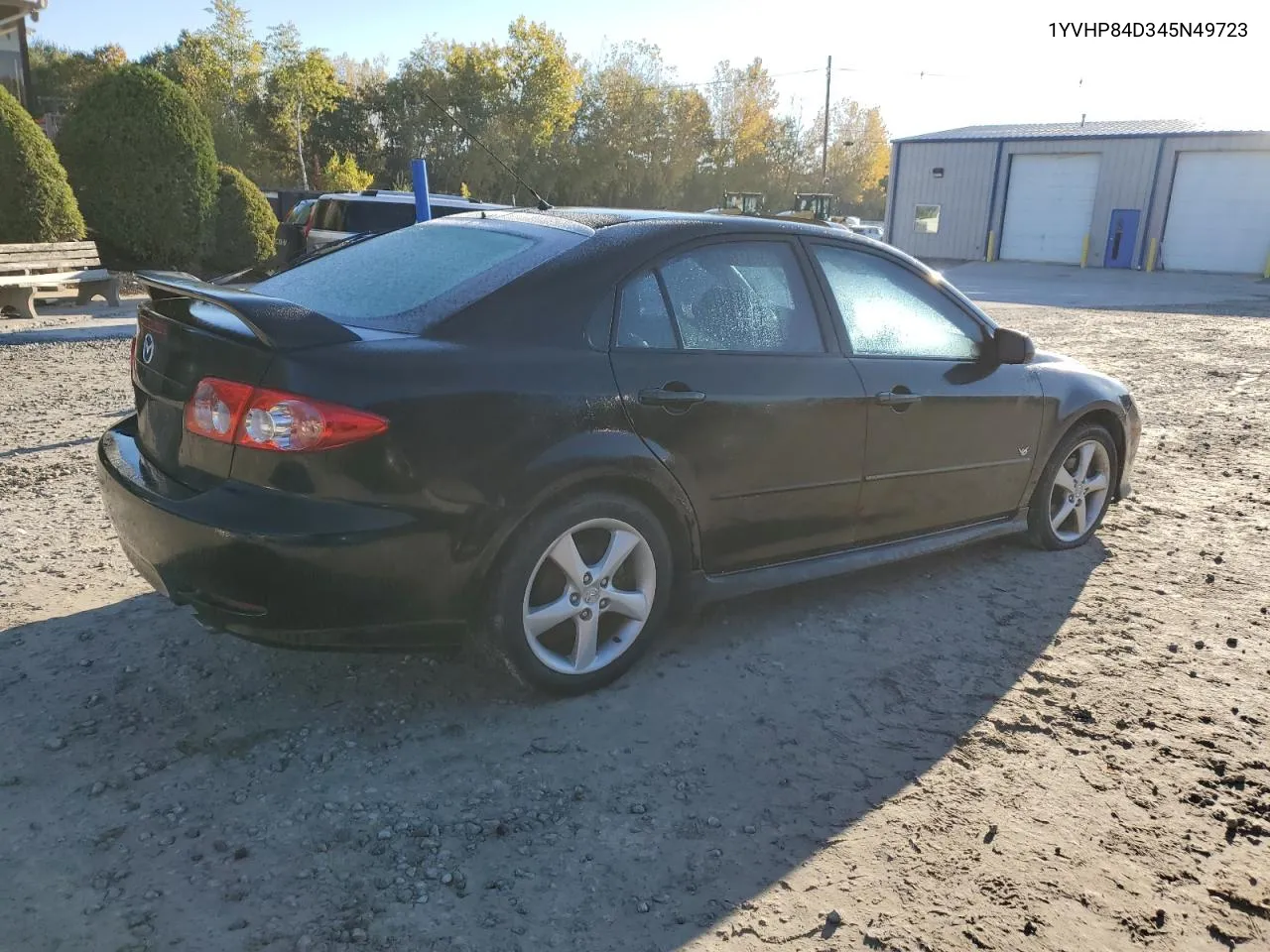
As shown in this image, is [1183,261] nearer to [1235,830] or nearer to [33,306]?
[33,306]

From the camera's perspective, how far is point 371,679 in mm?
3395

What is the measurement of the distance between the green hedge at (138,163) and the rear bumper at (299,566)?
15.6m

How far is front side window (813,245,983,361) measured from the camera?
396 cm

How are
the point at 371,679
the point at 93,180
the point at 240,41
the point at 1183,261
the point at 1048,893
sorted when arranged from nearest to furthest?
the point at 1048,893
the point at 371,679
the point at 93,180
the point at 1183,261
the point at 240,41

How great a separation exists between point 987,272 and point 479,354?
34.0m

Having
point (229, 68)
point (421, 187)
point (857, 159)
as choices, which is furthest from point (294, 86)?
point (857, 159)

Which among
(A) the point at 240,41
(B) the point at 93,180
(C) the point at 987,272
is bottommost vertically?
(C) the point at 987,272

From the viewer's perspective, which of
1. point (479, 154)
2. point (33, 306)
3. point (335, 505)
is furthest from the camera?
point (479, 154)

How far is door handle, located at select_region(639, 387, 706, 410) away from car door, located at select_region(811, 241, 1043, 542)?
0.87 metres

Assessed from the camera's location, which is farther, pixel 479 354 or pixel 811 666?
pixel 811 666

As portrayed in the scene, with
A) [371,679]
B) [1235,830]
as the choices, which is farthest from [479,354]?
[1235,830]

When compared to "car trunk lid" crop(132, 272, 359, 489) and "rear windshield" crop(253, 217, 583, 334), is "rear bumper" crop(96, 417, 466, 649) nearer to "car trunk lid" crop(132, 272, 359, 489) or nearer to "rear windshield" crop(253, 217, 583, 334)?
"car trunk lid" crop(132, 272, 359, 489)

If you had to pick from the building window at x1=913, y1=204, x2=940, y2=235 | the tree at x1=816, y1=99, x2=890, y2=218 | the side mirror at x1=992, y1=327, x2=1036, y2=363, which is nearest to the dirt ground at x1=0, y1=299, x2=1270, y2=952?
the side mirror at x1=992, y1=327, x2=1036, y2=363

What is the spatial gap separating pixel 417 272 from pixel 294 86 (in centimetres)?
3935
